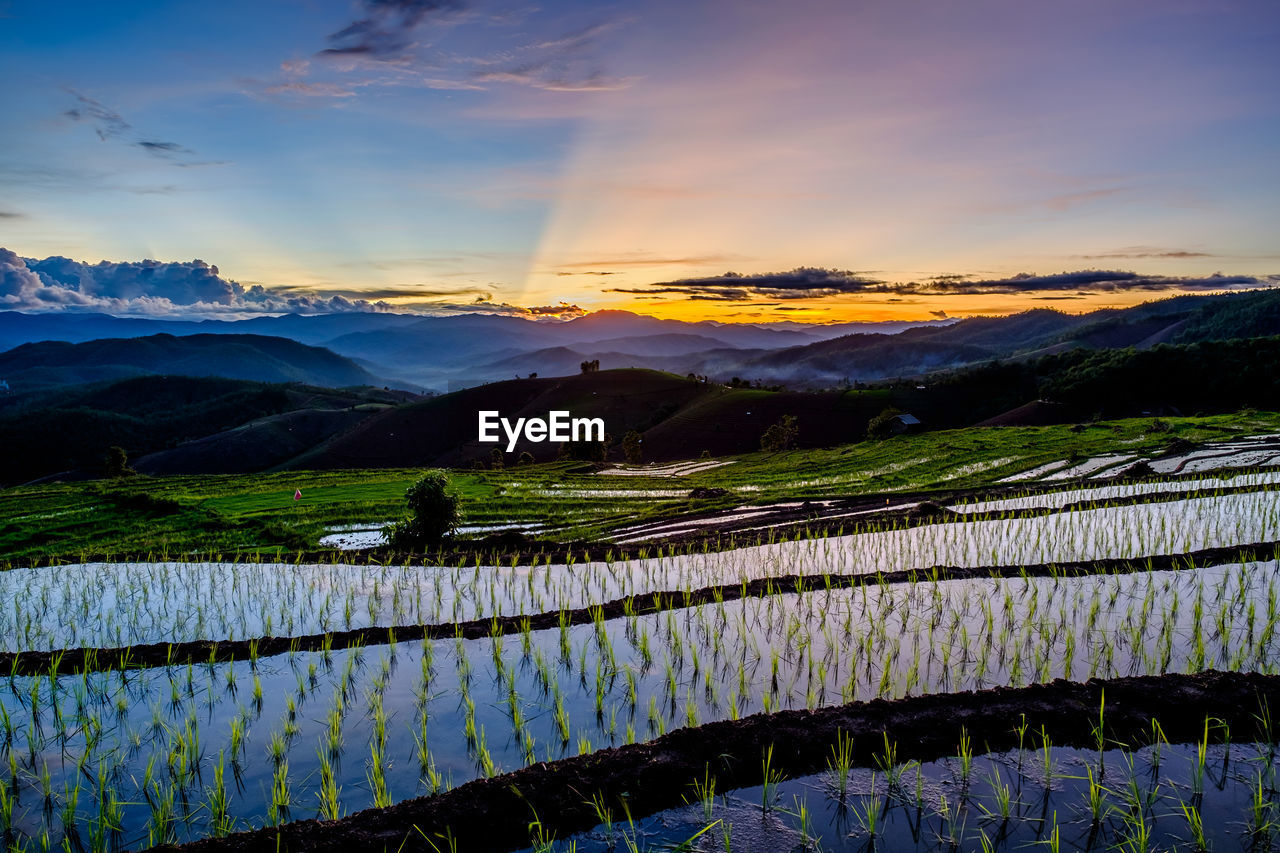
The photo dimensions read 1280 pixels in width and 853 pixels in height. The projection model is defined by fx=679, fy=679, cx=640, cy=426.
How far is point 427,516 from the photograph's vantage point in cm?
2242

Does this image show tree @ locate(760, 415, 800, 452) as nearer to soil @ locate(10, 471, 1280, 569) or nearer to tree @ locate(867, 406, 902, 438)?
tree @ locate(867, 406, 902, 438)

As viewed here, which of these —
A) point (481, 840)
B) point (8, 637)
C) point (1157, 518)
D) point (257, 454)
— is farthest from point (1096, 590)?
point (257, 454)

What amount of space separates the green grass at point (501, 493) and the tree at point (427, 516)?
3.90 meters

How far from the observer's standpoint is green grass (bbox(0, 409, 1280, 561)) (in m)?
26.1

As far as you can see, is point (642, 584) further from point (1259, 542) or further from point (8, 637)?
point (1259, 542)

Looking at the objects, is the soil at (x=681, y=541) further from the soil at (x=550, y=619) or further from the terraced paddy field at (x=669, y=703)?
the soil at (x=550, y=619)

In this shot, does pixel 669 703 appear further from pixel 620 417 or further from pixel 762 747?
pixel 620 417

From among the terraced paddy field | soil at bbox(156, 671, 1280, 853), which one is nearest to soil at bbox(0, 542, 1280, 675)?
the terraced paddy field

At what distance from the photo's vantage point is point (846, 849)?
6.28 meters

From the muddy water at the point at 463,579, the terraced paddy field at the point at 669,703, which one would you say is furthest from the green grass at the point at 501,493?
the terraced paddy field at the point at 669,703

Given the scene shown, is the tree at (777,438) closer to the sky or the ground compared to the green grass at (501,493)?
closer to the ground

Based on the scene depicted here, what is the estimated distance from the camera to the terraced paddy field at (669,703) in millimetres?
6812

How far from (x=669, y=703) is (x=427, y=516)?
1507 centimetres

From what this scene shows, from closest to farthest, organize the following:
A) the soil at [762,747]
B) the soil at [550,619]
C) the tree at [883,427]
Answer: the soil at [762,747] → the soil at [550,619] → the tree at [883,427]
